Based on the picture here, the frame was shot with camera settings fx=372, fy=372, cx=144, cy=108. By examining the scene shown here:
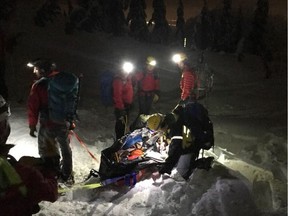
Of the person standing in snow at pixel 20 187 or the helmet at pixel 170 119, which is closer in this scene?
the person standing in snow at pixel 20 187

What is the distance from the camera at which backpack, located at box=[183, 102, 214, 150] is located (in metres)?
6.00

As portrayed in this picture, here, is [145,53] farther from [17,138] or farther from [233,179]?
[233,179]

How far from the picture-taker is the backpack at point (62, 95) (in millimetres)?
5549

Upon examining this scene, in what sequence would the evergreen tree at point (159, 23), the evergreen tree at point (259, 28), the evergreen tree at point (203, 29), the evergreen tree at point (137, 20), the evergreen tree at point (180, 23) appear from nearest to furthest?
the evergreen tree at point (259, 28)
the evergreen tree at point (137, 20)
the evergreen tree at point (159, 23)
the evergreen tree at point (203, 29)
the evergreen tree at point (180, 23)

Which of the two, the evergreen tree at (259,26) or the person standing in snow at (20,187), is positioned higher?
the evergreen tree at (259,26)

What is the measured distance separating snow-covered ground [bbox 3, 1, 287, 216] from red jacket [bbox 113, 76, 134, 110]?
47.1 inches

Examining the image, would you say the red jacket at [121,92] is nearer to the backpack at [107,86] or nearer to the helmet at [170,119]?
the backpack at [107,86]

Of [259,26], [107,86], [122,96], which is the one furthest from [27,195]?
[259,26]

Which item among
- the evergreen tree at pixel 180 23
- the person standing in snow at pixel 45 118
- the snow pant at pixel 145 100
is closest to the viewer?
the person standing in snow at pixel 45 118

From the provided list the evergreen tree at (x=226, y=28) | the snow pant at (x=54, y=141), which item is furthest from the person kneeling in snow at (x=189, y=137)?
the evergreen tree at (x=226, y=28)

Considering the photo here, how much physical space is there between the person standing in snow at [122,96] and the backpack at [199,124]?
221 centimetres

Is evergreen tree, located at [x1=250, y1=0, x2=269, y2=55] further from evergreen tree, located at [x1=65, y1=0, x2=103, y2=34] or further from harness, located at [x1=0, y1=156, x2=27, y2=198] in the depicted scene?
harness, located at [x1=0, y1=156, x2=27, y2=198]

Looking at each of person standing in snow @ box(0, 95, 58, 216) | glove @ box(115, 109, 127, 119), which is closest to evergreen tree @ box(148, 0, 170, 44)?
glove @ box(115, 109, 127, 119)

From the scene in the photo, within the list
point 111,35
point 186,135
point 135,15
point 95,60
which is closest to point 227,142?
point 186,135
